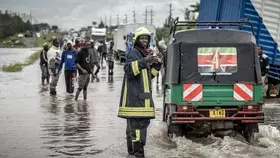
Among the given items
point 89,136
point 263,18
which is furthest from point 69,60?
point 89,136

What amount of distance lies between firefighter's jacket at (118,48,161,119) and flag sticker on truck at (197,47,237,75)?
208 cm

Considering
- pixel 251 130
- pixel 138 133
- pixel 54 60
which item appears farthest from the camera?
pixel 54 60

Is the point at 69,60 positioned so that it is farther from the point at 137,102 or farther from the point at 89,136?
the point at 137,102

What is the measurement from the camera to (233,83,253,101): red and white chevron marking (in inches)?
431

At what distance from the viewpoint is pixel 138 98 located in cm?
927

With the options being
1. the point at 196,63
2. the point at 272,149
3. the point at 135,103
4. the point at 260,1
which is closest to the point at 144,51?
the point at 135,103

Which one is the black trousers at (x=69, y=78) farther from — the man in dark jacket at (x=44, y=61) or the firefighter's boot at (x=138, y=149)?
the firefighter's boot at (x=138, y=149)

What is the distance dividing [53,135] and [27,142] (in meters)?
0.91

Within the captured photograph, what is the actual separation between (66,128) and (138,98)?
393 cm

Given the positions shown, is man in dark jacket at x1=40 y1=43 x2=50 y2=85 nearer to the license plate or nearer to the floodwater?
the floodwater

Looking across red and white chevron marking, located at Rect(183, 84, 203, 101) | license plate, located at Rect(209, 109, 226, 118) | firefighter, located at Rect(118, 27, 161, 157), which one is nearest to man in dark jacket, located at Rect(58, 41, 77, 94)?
red and white chevron marking, located at Rect(183, 84, 203, 101)

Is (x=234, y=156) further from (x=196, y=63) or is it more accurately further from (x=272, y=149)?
(x=196, y=63)

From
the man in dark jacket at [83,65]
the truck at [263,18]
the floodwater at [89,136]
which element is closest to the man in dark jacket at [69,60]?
the man in dark jacket at [83,65]

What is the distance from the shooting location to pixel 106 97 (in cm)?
2014
